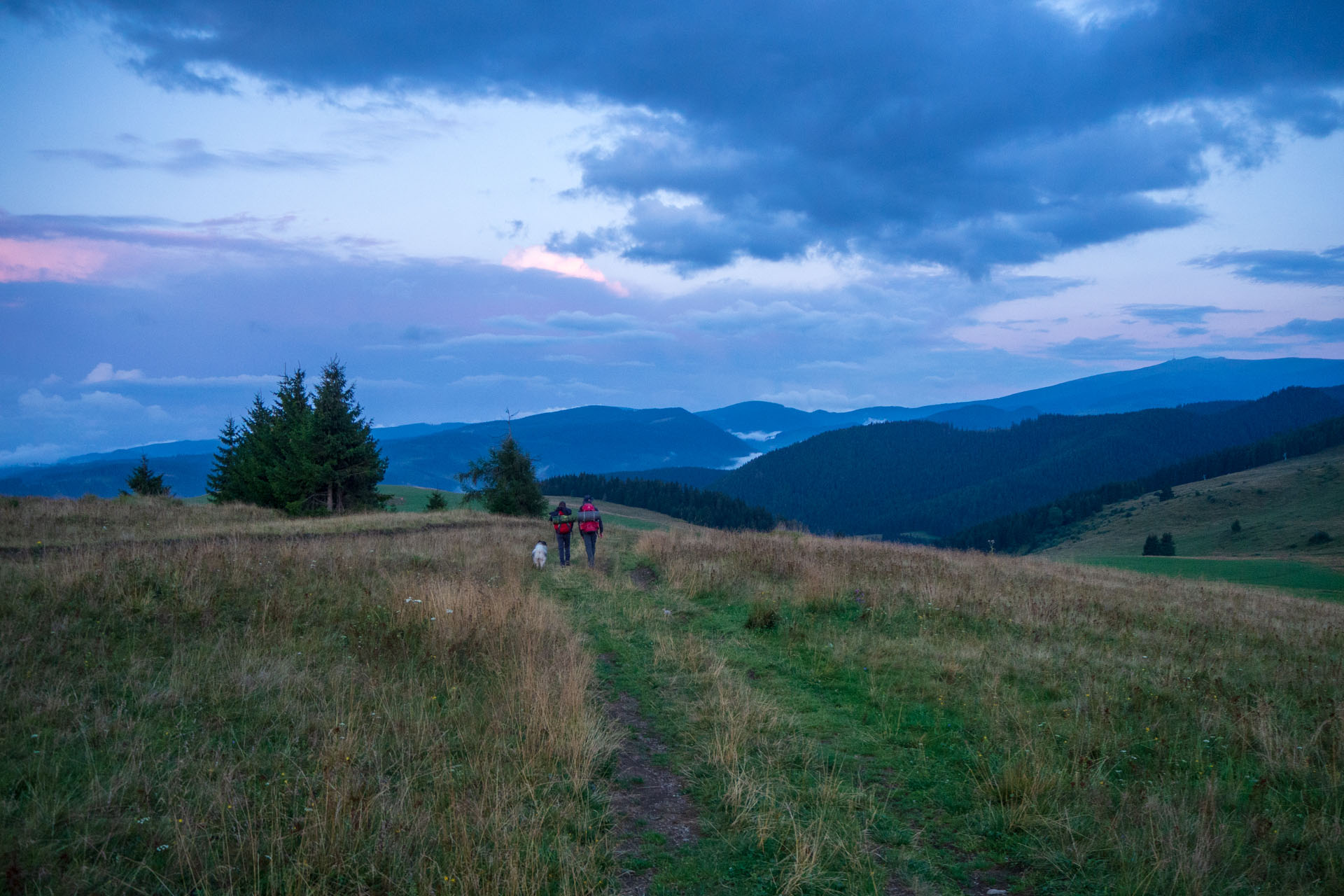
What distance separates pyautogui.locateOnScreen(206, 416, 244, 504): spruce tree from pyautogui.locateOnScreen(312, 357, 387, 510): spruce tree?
31.4 feet

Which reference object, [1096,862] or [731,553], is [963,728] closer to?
[1096,862]

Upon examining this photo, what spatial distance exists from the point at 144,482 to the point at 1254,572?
60.6m

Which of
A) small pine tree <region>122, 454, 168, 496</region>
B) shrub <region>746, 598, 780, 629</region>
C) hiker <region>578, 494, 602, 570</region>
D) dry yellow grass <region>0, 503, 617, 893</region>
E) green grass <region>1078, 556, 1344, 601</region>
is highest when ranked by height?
small pine tree <region>122, 454, 168, 496</region>

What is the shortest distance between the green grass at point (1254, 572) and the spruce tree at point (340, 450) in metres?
35.7

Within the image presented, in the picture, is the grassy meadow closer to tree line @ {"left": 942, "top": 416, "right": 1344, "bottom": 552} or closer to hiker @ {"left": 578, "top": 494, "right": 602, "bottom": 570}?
hiker @ {"left": 578, "top": 494, "right": 602, "bottom": 570}

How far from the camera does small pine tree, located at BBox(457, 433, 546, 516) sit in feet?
131

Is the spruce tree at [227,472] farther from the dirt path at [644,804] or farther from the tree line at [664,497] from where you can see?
the tree line at [664,497]

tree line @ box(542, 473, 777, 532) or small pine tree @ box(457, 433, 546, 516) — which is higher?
small pine tree @ box(457, 433, 546, 516)

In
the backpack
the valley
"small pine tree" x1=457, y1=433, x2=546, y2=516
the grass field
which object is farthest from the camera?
the grass field

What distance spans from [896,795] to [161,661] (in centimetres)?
689

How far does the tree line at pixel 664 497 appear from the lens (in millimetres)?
115938

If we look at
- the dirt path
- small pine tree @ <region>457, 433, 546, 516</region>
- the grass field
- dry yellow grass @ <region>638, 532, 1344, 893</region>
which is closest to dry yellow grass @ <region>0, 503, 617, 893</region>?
the dirt path

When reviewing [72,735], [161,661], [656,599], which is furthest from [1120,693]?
[161,661]

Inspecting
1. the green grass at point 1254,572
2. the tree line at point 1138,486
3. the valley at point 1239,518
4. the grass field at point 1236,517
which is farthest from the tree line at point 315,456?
the tree line at point 1138,486
